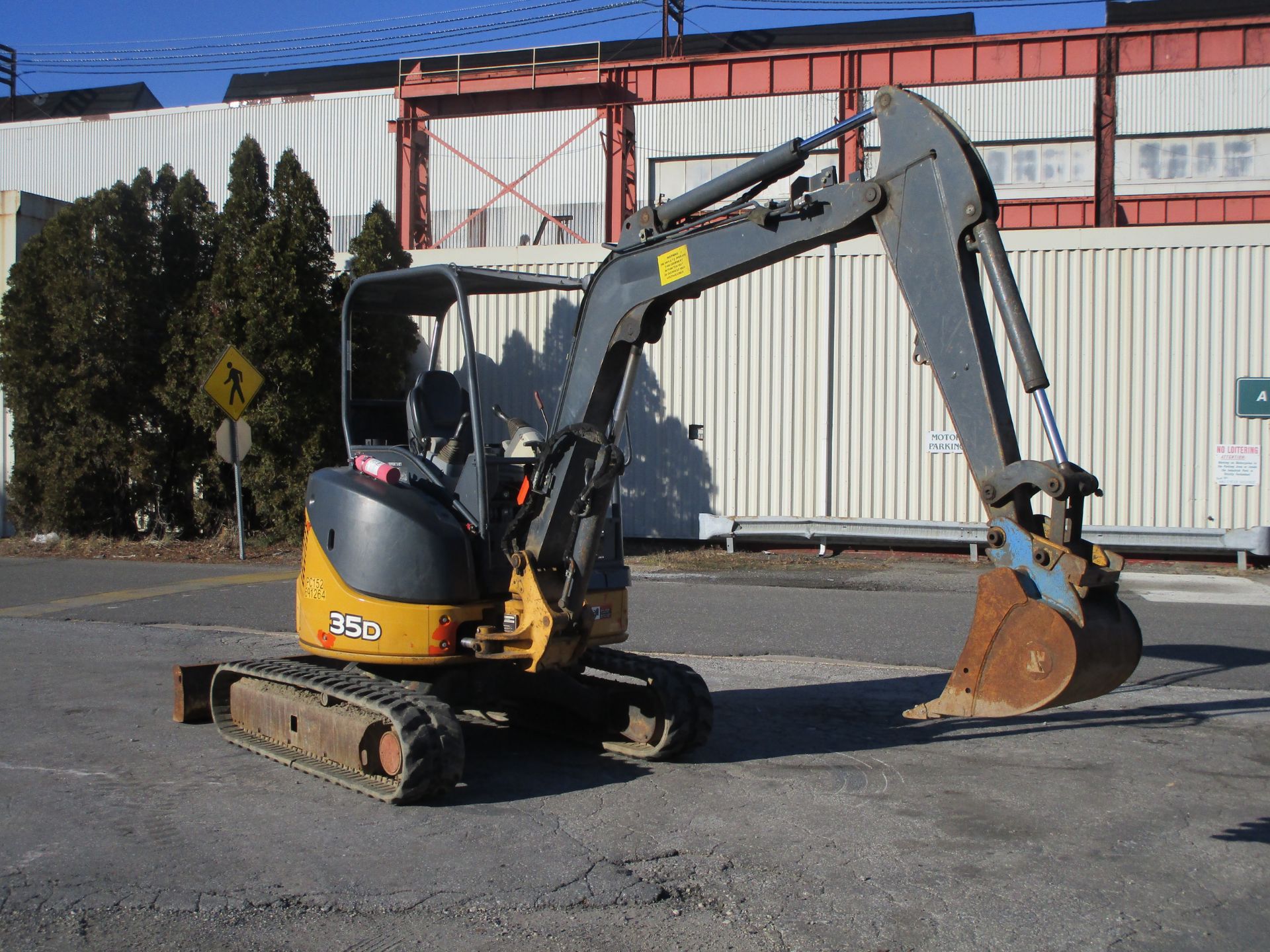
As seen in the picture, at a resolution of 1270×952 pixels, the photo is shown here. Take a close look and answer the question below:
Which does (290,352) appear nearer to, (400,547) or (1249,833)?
(400,547)

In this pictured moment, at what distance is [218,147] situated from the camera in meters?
35.6

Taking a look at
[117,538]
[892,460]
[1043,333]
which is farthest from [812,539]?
[117,538]

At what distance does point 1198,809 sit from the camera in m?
5.90

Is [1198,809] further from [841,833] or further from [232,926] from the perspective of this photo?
[232,926]

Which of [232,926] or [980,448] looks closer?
[232,926]

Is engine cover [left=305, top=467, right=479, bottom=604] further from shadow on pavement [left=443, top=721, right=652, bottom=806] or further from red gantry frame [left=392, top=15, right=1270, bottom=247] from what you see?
red gantry frame [left=392, top=15, right=1270, bottom=247]

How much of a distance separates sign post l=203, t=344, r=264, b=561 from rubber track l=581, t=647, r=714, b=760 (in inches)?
446

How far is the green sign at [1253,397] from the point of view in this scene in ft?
57.1

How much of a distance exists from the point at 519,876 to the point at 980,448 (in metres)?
2.62

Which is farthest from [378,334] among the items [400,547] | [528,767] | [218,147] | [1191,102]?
[218,147]

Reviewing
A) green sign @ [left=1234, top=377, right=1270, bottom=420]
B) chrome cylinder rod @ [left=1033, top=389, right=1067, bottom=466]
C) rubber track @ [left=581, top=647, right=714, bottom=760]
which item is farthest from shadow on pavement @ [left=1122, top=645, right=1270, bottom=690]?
green sign @ [left=1234, top=377, right=1270, bottom=420]

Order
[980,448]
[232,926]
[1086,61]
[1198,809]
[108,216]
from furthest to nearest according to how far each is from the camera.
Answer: [1086,61]
[108,216]
[1198,809]
[980,448]
[232,926]

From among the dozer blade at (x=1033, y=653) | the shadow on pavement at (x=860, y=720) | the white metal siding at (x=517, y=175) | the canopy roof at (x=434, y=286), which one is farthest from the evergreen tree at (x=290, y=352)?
the dozer blade at (x=1033, y=653)

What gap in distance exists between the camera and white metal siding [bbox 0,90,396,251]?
111ft
